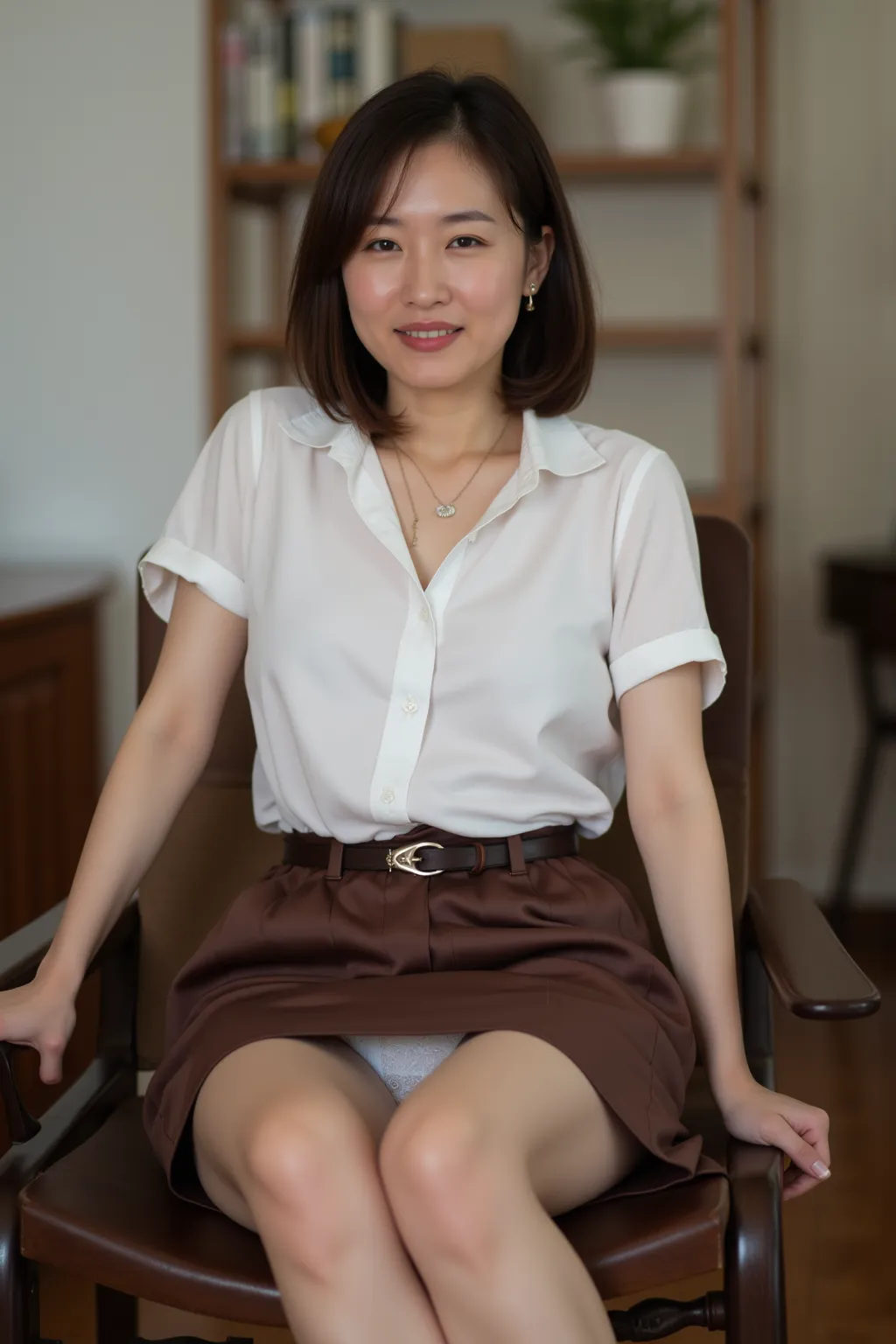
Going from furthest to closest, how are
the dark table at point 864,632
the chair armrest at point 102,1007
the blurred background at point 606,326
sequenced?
the dark table at point 864,632 → the blurred background at point 606,326 → the chair armrest at point 102,1007

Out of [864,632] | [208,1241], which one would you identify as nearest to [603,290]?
[864,632]

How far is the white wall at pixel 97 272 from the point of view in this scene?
313 centimetres

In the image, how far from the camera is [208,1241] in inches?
50.3

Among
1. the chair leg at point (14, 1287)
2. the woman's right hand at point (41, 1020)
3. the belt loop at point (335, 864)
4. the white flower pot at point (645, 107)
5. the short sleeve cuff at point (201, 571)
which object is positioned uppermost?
the white flower pot at point (645, 107)

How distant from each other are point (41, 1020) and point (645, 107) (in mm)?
2651

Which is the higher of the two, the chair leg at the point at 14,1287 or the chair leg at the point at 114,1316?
the chair leg at the point at 14,1287

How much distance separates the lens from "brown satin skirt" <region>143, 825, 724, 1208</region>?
1.33 meters

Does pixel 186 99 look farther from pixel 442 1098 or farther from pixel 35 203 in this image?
pixel 442 1098

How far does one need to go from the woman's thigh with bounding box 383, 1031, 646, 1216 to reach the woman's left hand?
0.30 ft

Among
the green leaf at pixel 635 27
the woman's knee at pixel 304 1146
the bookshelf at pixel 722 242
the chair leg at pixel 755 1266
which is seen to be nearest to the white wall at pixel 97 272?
the bookshelf at pixel 722 242

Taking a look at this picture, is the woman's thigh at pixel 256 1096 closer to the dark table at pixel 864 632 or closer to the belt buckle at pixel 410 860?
the belt buckle at pixel 410 860

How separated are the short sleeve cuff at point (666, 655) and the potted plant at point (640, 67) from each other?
7.34 ft

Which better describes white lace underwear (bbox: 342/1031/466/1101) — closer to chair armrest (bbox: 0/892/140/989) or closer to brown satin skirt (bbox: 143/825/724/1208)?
brown satin skirt (bbox: 143/825/724/1208)

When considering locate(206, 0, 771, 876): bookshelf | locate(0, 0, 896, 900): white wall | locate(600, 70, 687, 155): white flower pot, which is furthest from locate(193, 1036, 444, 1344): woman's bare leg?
locate(600, 70, 687, 155): white flower pot
